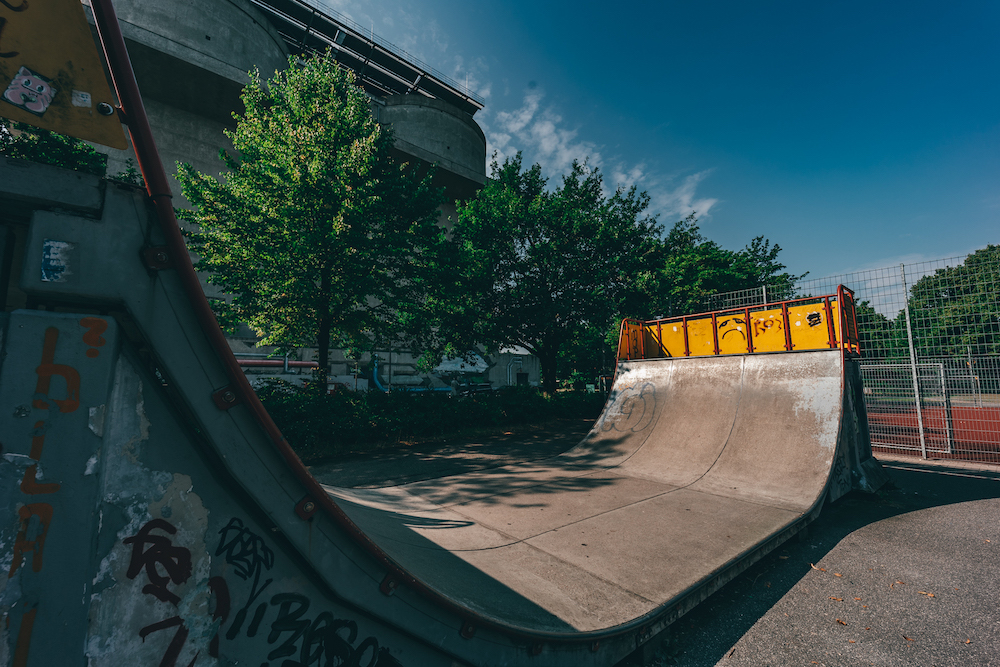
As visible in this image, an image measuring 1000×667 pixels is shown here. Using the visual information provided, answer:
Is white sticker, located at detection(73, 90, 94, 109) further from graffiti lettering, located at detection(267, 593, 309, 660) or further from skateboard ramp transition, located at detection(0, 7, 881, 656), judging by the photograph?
graffiti lettering, located at detection(267, 593, 309, 660)

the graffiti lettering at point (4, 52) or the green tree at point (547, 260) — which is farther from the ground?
the green tree at point (547, 260)

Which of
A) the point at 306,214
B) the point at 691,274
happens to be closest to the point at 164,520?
the point at 306,214

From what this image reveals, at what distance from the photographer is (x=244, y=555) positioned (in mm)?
1731

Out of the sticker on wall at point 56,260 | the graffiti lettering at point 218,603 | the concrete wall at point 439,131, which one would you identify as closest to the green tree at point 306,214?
the sticker on wall at point 56,260

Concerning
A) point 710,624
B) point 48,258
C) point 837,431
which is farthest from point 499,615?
point 837,431

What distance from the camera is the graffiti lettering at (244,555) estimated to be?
66.6 inches

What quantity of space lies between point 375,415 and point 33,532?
957 cm

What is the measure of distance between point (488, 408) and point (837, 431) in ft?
29.8

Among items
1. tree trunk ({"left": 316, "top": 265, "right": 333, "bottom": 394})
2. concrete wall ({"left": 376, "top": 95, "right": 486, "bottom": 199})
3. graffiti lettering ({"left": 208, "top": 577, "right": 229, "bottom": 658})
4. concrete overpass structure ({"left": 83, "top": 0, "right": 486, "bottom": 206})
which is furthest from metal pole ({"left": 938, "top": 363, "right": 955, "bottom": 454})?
concrete wall ({"left": 376, "top": 95, "right": 486, "bottom": 199})

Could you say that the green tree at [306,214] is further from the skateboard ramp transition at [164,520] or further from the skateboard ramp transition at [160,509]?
the skateboard ramp transition at [160,509]

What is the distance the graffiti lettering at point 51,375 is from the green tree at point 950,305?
13203mm

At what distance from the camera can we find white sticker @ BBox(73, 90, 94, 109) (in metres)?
1.46

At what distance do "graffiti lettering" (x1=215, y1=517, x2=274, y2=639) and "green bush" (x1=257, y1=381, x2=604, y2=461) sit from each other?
26.7ft

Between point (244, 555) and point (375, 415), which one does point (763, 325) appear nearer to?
point (375, 415)
